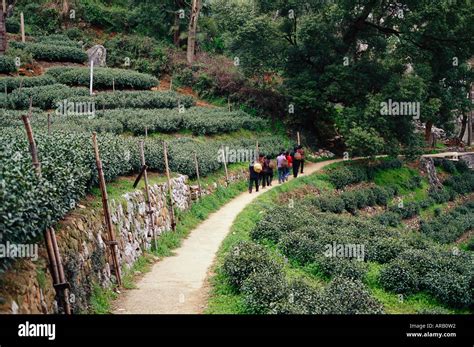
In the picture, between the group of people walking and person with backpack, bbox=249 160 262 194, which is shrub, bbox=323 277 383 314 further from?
the group of people walking

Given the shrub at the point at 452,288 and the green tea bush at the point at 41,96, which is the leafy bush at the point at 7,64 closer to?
the green tea bush at the point at 41,96

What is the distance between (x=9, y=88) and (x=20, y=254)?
2636 cm

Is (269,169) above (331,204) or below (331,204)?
above

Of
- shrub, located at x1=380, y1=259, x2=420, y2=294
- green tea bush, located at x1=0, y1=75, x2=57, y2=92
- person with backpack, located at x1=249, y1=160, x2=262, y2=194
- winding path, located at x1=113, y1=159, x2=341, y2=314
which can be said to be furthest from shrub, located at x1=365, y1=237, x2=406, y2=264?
green tea bush, located at x1=0, y1=75, x2=57, y2=92

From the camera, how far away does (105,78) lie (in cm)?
3678

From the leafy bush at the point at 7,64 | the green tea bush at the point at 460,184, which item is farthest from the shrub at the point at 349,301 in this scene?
the green tea bush at the point at 460,184

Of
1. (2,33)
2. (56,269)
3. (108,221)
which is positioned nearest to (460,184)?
(2,33)

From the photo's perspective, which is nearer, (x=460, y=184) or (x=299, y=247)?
(x=299, y=247)

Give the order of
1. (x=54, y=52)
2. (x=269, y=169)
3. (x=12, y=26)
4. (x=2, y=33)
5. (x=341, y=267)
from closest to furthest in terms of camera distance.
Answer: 1. (x=341, y=267)
2. (x=269, y=169)
3. (x=2, y=33)
4. (x=54, y=52)
5. (x=12, y=26)

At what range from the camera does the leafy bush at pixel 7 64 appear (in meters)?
34.8

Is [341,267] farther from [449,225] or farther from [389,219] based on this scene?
[449,225]

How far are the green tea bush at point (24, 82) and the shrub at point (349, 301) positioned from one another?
26172 mm

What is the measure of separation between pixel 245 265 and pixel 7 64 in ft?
89.1

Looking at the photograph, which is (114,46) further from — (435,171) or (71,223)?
(71,223)
